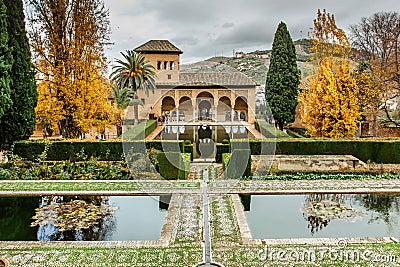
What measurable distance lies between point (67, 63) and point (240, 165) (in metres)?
6.80

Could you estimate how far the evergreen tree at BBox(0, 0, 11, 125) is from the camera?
10.1m

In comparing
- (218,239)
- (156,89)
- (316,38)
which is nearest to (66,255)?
(218,239)

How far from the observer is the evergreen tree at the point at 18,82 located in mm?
10953

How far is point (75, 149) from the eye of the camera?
1095 cm

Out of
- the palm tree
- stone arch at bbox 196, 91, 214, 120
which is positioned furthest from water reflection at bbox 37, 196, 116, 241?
stone arch at bbox 196, 91, 214, 120

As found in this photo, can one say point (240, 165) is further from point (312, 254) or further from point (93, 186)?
point (312, 254)

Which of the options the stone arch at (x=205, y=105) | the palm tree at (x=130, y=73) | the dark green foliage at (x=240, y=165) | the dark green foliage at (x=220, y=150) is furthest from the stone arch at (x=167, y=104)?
the dark green foliage at (x=240, y=165)

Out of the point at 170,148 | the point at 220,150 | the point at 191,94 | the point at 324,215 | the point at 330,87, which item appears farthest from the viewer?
the point at 191,94

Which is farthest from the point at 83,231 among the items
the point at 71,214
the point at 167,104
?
the point at 167,104

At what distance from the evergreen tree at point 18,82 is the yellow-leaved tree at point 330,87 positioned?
891cm

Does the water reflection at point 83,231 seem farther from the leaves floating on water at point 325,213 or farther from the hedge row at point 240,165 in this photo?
the hedge row at point 240,165

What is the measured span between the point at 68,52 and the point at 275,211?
9003mm

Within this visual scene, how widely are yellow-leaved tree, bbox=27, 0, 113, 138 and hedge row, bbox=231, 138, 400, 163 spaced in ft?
17.8

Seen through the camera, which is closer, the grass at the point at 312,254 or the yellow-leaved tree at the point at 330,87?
the grass at the point at 312,254
